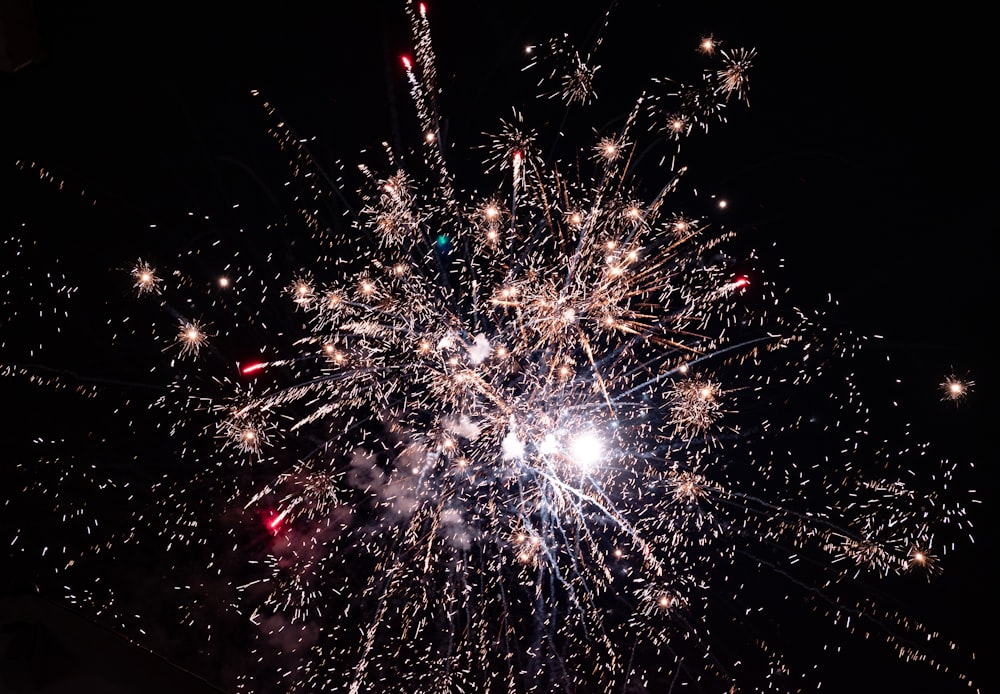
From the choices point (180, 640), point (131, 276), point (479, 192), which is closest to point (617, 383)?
point (479, 192)

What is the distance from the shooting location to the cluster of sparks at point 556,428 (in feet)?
11.2

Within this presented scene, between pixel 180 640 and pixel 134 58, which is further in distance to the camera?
pixel 134 58

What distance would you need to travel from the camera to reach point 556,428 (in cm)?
342

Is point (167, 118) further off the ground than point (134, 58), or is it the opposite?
point (134, 58)

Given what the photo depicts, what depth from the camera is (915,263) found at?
355cm

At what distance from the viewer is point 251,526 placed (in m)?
3.46

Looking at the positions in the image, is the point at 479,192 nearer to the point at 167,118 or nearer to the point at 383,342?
the point at 383,342

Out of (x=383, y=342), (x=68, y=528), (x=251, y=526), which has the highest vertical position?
(x=383, y=342)

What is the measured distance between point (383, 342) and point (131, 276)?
1.91 meters

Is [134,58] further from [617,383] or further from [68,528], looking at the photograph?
[617,383]

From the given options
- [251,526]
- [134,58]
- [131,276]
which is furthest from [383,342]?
[134,58]

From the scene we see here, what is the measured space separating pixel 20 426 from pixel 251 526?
5.71ft

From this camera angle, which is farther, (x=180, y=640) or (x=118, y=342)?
(x=118, y=342)

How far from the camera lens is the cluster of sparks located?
11.2ft
